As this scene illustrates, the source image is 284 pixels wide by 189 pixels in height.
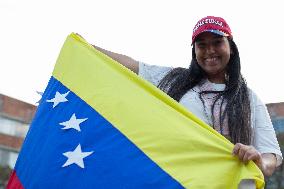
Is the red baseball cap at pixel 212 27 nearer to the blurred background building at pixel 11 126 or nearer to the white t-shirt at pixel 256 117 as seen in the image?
the white t-shirt at pixel 256 117

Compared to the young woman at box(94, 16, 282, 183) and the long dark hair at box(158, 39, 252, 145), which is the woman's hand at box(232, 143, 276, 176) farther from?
the long dark hair at box(158, 39, 252, 145)

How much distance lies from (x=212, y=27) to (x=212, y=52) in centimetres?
14

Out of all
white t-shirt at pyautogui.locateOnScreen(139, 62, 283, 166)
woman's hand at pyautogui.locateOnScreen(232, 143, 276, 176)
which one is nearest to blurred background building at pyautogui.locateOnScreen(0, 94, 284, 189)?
white t-shirt at pyautogui.locateOnScreen(139, 62, 283, 166)

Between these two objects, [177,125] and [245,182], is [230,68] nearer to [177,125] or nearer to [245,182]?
[177,125]

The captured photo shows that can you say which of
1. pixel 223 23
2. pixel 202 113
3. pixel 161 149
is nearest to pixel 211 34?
pixel 223 23

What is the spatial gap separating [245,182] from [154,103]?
0.71 metres

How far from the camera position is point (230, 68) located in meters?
3.28

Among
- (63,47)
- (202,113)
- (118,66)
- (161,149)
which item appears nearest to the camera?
(161,149)

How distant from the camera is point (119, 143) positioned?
2998 mm

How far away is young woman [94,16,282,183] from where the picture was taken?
3.03 metres

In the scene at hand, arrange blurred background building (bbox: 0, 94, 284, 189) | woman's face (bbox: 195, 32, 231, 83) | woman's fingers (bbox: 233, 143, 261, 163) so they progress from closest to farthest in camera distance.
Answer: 1. woman's fingers (bbox: 233, 143, 261, 163)
2. woman's face (bbox: 195, 32, 231, 83)
3. blurred background building (bbox: 0, 94, 284, 189)

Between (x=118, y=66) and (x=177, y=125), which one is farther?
(x=118, y=66)

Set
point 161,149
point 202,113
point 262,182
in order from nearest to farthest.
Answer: point 262,182 → point 161,149 → point 202,113

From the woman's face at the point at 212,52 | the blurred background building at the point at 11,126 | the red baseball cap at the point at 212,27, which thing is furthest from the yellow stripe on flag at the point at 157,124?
the blurred background building at the point at 11,126
